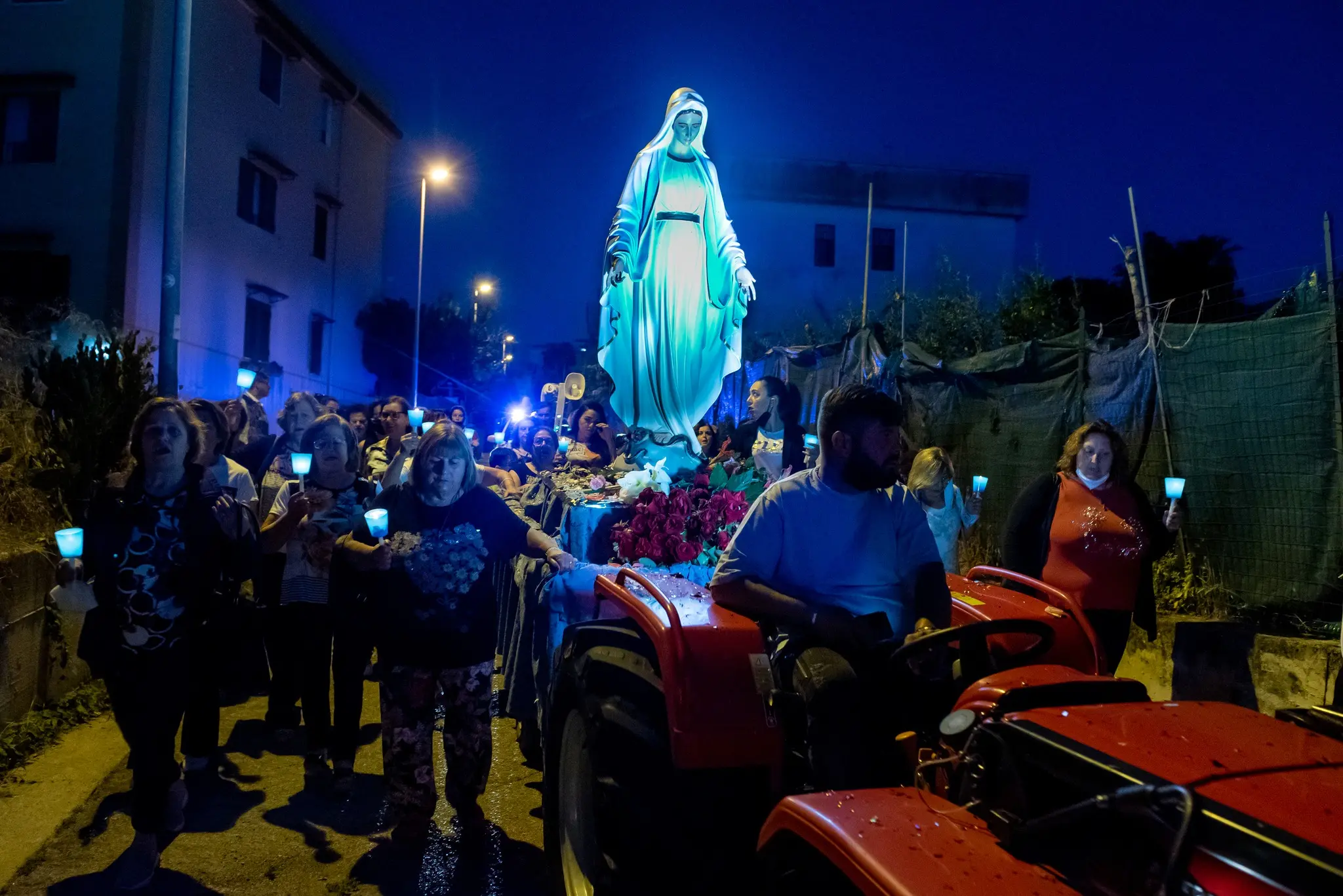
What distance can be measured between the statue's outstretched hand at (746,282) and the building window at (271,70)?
64.4 feet

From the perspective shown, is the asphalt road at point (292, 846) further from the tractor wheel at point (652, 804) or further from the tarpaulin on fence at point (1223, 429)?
the tarpaulin on fence at point (1223, 429)

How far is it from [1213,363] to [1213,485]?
78 centimetres

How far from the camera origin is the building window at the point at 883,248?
99.1 ft

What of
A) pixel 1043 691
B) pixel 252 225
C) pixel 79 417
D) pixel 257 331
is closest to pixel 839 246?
pixel 252 225

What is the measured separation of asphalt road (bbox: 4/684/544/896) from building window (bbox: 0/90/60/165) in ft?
60.0

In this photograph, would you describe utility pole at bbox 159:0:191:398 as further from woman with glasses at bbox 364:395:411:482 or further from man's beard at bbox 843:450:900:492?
man's beard at bbox 843:450:900:492

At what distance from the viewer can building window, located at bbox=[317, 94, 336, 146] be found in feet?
83.3

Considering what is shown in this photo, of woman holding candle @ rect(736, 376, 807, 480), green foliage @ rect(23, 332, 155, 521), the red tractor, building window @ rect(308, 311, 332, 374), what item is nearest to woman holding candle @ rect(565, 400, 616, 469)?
woman holding candle @ rect(736, 376, 807, 480)

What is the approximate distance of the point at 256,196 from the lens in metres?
22.0

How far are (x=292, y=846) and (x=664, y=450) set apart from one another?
137 inches

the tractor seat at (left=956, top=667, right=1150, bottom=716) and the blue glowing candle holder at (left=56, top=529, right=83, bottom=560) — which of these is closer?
the tractor seat at (left=956, top=667, right=1150, bottom=716)

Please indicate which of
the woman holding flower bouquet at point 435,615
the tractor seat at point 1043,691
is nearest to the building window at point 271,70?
the woman holding flower bouquet at point 435,615

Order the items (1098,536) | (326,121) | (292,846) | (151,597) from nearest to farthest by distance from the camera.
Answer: (151,597) < (292,846) < (1098,536) < (326,121)

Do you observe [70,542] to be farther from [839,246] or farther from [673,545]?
[839,246]
